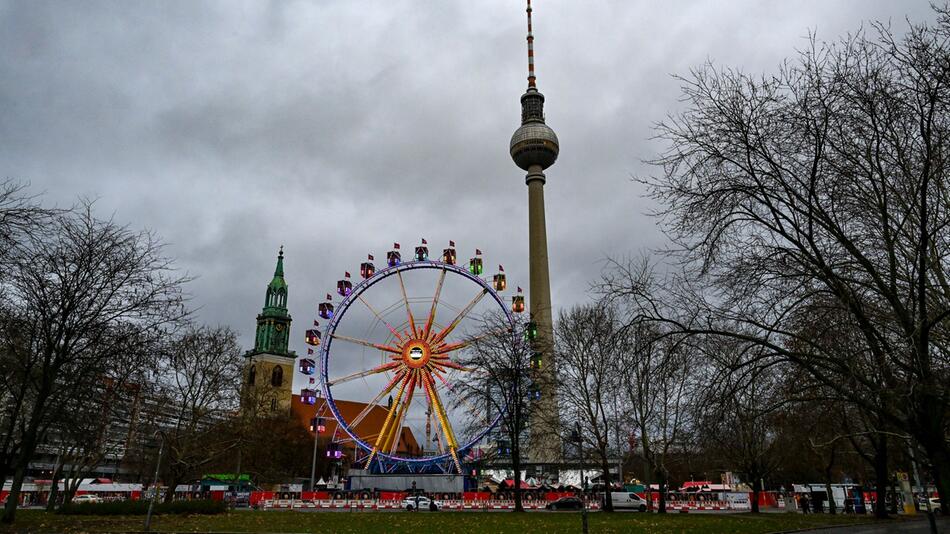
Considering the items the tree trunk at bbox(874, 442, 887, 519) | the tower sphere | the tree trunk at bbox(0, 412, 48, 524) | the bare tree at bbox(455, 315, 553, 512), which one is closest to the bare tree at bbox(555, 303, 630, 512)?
the bare tree at bbox(455, 315, 553, 512)

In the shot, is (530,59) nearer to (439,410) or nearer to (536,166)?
(536,166)

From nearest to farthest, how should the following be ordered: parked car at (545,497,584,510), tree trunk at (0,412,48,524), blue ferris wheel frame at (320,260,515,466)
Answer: tree trunk at (0,412,48,524) < parked car at (545,497,584,510) < blue ferris wheel frame at (320,260,515,466)

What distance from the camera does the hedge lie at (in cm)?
2155

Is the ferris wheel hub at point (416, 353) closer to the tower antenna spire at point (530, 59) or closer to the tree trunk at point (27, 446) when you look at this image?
the tree trunk at point (27, 446)

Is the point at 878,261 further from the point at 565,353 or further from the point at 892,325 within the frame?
the point at 565,353

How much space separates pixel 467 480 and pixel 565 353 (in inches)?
779

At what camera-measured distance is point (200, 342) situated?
3102 cm

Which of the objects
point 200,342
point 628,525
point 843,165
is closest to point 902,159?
point 843,165

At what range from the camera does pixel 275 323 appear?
3472 inches

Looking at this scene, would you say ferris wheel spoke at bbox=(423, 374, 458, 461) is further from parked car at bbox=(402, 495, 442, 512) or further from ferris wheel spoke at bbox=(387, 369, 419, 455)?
parked car at bbox=(402, 495, 442, 512)

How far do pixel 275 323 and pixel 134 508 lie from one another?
6842cm

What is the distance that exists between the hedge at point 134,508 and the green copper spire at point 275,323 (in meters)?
66.0

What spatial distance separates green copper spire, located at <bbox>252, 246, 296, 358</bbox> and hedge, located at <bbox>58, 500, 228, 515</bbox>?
216 feet

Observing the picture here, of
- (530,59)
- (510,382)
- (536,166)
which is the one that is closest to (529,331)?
(510,382)
